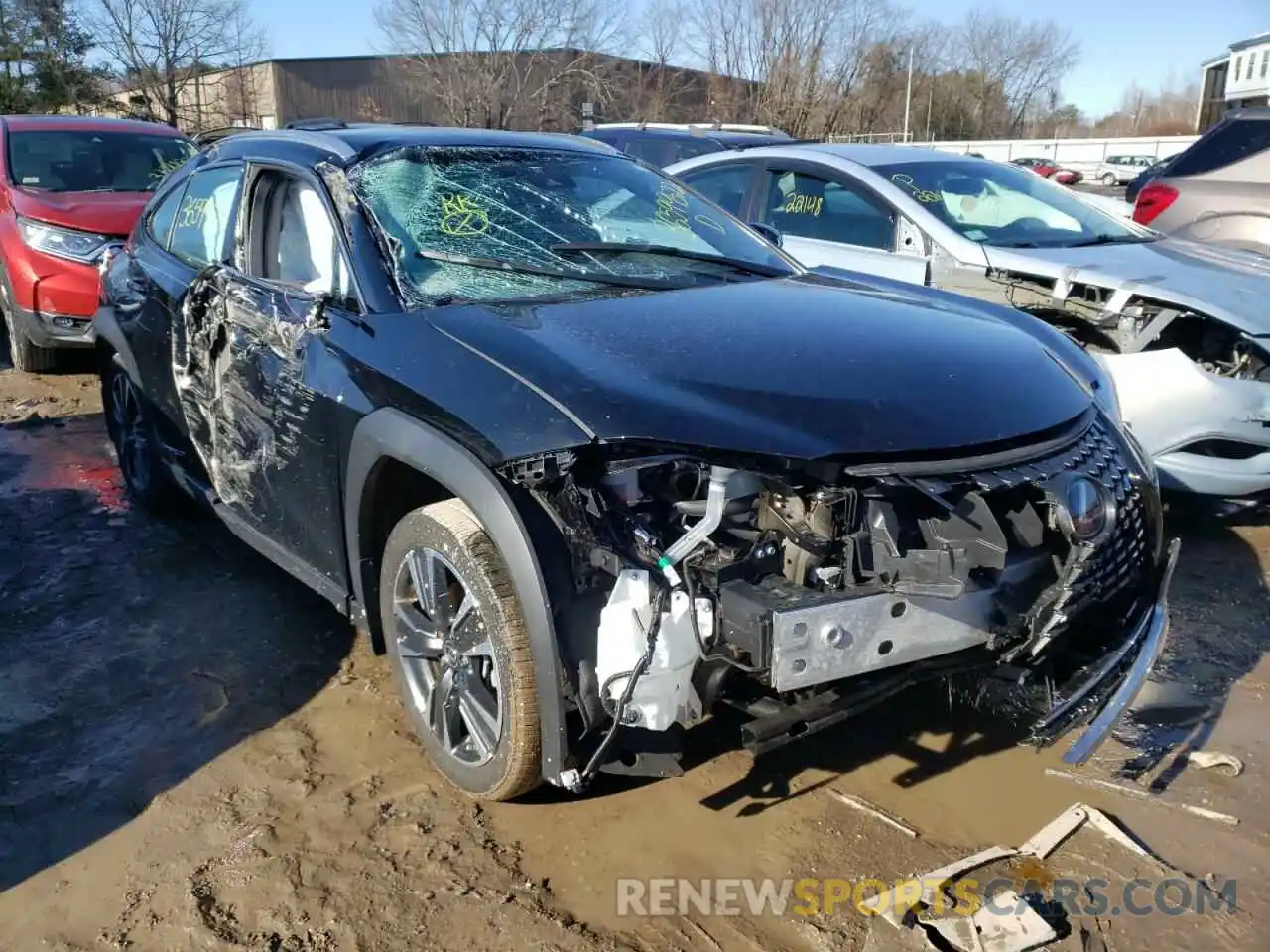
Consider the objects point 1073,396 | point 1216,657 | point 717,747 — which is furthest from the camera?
point 1216,657

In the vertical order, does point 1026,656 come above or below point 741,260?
below

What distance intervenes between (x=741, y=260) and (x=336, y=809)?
2.25 metres

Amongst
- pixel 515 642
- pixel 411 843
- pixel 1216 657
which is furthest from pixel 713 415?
pixel 1216 657

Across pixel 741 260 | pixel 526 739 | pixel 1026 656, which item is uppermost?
pixel 741 260

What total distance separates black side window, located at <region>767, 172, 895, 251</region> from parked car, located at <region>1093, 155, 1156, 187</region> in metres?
31.1

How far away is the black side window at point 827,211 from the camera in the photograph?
604 cm

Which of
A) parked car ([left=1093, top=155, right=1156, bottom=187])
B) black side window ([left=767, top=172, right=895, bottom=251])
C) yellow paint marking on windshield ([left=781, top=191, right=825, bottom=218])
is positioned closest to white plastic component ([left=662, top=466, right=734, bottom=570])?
black side window ([left=767, top=172, right=895, bottom=251])

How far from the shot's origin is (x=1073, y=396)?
2.91m

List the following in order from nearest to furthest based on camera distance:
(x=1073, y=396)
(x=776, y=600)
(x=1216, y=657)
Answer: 1. (x=776, y=600)
2. (x=1073, y=396)
3. (x=1216, y=657)

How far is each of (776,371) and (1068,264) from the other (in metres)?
3.30

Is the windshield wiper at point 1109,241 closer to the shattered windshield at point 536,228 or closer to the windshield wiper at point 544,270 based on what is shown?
the shattered windshield at point 536,228

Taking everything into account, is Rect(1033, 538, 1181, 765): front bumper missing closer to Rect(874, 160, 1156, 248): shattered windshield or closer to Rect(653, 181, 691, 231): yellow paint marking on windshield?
Rect(653, 181, 691, 231): yellow paint marking on windshield

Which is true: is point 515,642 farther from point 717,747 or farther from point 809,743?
point 809,743

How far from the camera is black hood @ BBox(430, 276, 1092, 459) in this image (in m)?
2.33
